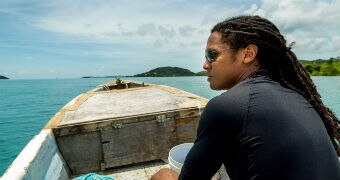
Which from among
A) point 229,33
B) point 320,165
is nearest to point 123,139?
point 229,33

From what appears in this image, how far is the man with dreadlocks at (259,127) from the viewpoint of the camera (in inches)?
58.6

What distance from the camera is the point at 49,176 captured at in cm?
382

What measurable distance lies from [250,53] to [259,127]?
581mm

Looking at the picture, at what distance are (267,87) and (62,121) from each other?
4.04 meters

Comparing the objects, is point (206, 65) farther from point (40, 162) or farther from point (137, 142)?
point (137, 142)

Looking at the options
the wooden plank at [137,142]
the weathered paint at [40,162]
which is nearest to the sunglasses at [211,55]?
the weathered paint at [40,162]

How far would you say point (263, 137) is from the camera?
1.49 m

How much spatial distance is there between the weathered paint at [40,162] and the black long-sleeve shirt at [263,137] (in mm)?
2293

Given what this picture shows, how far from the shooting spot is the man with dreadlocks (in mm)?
1489

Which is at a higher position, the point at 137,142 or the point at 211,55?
the point at 211,55

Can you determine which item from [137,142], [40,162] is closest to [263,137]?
[40,162]

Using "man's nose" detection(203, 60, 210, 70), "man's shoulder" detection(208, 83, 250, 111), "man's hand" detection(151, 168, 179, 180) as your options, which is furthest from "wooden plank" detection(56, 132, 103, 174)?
"man's shoulder" detection(208, 83, 250, 111)

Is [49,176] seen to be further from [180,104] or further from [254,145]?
[254,145]

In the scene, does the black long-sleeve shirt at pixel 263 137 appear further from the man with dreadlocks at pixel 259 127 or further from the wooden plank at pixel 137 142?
the wooden plank at pixel 137 142
